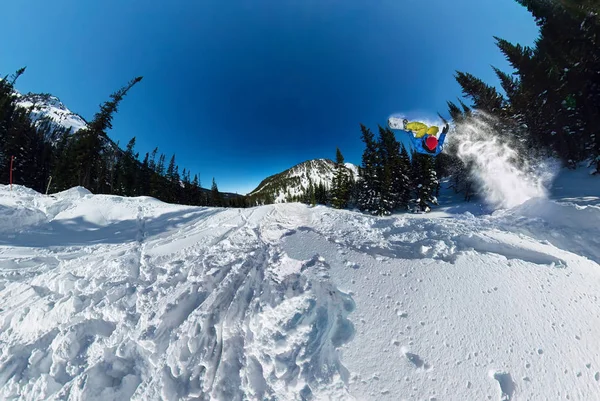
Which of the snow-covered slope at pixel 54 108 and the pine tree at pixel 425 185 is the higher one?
the snow-covered slope at pixel 54 108

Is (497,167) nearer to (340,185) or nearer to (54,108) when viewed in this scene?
(340,185)

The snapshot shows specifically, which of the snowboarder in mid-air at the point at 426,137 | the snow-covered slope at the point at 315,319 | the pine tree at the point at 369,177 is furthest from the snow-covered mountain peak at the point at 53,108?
the snow-covered slope at the point at 315,319

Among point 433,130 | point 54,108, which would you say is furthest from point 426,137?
point 54,108

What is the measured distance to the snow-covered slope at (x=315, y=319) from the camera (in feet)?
7.91

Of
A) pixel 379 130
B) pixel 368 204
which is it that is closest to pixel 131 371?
pixel 368 204

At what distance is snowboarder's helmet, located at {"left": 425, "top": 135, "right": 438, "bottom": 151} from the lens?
12773mm

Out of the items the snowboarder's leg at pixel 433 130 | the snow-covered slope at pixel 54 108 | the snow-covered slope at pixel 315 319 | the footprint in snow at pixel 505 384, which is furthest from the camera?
the snow-covered slope at pixel 54 108

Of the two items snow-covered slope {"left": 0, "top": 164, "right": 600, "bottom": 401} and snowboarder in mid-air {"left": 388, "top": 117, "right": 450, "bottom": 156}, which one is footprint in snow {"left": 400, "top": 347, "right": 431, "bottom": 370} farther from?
snowboarder in mid-air {"left": 388, "top": 117, "right": 450, "bottom": 156}

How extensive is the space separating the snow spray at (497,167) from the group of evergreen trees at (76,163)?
2914 cm

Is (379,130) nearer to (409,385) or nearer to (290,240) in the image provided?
(290,240)

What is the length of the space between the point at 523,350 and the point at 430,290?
1.14 metres

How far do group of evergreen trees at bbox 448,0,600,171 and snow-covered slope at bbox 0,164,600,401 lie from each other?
47.9ft

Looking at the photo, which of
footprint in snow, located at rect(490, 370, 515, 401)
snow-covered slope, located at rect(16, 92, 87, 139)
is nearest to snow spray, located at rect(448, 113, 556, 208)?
footprint in snow, located at rect(490, 370, 515, 401)

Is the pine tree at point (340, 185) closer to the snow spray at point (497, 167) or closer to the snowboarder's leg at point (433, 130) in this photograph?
the snow spray at point (497, 167)
